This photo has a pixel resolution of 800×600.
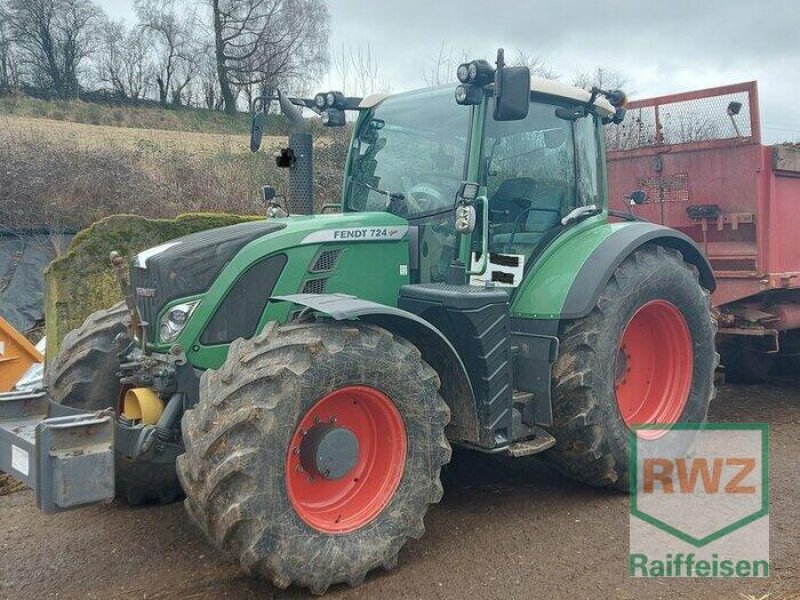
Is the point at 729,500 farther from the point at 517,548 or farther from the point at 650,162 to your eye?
the point at 650,162

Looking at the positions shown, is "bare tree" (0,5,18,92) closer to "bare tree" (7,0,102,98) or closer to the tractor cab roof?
"bare tree" (7,0,102,98)

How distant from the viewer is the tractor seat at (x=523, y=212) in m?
4.45

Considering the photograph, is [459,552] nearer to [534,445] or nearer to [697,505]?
[534,445]

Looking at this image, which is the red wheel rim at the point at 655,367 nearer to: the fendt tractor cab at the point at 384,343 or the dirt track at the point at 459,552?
the fendt tractor cab at the point at 384,343

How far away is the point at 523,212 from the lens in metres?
4.56

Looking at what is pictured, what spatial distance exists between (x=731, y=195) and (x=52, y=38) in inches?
1380

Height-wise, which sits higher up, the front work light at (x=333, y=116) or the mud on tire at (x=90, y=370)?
the front work light at (x=333, y=116)

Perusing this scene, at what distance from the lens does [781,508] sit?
4.30 m

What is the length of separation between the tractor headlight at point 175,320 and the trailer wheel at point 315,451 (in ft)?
1.72

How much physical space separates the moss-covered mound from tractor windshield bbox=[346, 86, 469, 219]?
3155mm

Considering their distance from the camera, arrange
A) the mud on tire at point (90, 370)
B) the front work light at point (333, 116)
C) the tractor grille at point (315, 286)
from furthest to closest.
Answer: the front work light at point (333, 116), the mud on tire at point (90, 370), the tractor grille at point (315, 286)

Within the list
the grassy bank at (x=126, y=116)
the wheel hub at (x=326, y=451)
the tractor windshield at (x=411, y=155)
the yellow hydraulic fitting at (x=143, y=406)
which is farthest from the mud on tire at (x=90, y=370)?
the grassy bank at (x=126, y=116)

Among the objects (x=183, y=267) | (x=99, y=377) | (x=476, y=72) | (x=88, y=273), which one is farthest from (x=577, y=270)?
(x=88, y=273)

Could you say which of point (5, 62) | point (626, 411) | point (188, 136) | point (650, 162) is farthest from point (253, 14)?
point (626, 411)
